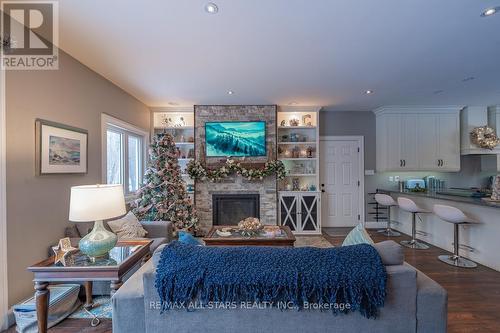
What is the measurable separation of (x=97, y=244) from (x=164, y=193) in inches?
83.6

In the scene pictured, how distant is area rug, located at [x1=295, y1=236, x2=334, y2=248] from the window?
3252 millimetres

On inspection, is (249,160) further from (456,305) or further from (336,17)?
(456,305)

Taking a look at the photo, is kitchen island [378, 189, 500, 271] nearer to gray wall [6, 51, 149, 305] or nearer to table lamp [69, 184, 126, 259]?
table lamp [69, 184, 126, 259]

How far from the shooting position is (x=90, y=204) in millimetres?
1817

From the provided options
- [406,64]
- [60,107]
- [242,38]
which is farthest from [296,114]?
[60,107]

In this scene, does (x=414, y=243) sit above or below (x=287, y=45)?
below

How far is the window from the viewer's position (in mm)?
3570

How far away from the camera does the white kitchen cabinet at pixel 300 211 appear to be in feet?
16.1

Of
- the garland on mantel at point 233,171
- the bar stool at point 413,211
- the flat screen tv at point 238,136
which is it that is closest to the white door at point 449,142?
the bar stool at point 413,211

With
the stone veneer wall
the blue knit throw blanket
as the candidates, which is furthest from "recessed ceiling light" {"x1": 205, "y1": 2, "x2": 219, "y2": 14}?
the stone veneer wall

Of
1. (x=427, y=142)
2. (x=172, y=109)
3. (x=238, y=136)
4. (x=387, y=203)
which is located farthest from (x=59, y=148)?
(x=427, y=142)

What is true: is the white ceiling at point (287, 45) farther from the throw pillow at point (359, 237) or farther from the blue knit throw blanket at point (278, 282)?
the blue knit throw blanket at point (278, 282)

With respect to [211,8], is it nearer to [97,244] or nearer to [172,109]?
[97,244]

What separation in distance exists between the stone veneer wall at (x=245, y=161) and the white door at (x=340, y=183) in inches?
51.4
